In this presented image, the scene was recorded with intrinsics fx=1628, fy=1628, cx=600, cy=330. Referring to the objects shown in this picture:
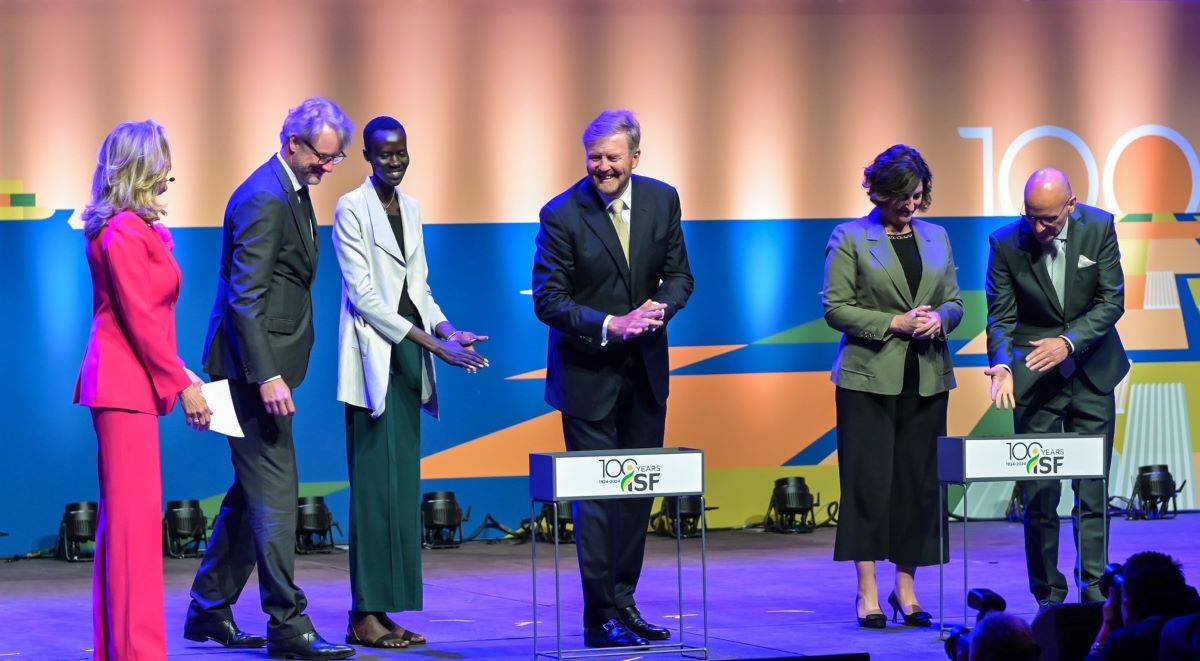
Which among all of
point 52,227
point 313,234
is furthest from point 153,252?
point 52,227

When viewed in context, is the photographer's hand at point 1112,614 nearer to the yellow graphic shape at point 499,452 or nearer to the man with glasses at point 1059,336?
the man with glasses at point 1059,336

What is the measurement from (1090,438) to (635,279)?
1561mm

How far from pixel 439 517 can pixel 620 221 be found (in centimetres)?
336

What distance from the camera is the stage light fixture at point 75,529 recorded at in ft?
25.1

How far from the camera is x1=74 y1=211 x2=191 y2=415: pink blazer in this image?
13.4ft

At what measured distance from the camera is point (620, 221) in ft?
16.8

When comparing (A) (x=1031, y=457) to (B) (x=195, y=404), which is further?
(A) (x=1031, y=457)

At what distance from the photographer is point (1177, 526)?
8.48 metres

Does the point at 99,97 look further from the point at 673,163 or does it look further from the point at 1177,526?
the point at 1177,526

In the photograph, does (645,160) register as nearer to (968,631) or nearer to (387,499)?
(387,499)

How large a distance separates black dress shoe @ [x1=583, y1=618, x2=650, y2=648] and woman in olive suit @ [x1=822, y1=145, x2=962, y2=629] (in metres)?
0.85

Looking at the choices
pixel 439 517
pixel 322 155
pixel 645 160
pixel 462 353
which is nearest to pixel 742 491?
pixel 439 517

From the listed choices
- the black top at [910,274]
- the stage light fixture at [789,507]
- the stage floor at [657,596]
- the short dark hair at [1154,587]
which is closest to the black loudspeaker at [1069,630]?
the short dark hair at [1154,587]

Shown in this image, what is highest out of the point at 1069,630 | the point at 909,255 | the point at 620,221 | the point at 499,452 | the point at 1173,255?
the point at 1173,255
